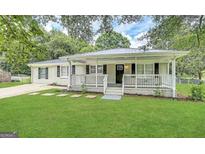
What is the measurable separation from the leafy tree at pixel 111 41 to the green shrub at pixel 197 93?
7.04 feet

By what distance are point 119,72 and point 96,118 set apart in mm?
3981

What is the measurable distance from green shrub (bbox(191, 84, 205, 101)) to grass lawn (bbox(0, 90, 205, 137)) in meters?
0.69

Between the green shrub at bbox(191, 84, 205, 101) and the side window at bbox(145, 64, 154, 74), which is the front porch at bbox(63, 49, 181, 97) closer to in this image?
the side window at bbox(145, 64, 154, 74)

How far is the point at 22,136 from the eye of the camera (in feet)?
11.0

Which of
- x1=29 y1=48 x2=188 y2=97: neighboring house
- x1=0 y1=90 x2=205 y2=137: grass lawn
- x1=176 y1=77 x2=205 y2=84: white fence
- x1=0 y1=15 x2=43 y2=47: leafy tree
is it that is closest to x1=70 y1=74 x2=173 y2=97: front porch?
x1=29 y1=48 x2=188 y2=97: neighboring house

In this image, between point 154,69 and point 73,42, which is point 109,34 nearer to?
point 73,42

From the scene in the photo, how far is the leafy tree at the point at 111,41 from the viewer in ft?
14.4

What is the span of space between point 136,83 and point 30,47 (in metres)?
3.78

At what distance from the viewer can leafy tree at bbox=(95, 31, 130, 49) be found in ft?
14.4

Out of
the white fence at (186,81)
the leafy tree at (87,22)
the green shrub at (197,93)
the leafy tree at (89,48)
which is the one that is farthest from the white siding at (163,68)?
the leafy tree at (87,22)

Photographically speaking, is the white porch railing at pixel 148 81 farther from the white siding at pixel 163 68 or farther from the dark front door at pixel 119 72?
the dark front door at pixel 119 72
